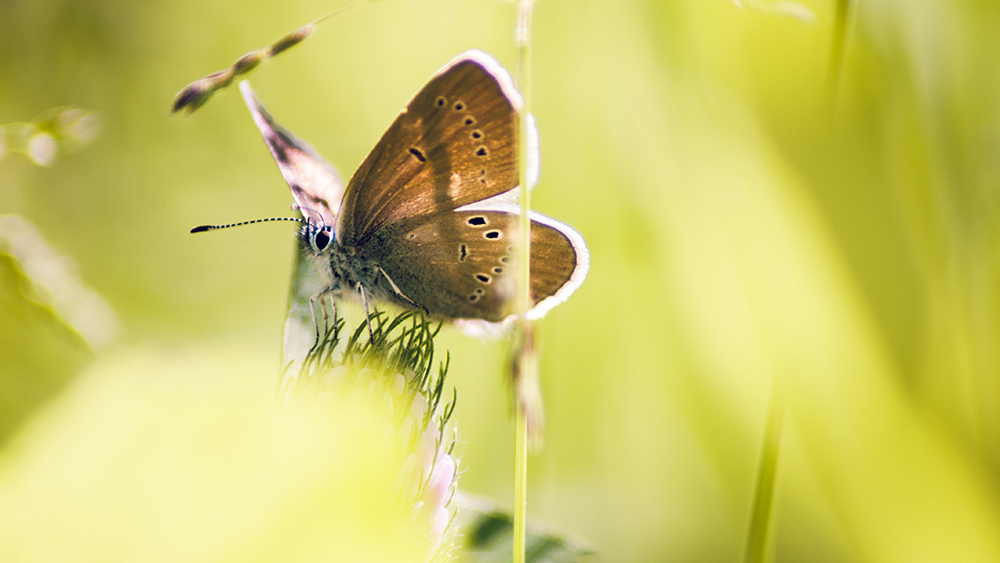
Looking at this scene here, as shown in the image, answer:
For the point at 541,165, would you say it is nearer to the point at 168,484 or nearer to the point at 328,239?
the point at 328,239

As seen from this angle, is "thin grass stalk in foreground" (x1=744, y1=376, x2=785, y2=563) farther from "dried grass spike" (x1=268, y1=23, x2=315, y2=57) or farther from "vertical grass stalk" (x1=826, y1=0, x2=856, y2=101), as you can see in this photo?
"dried grass spike" (x1=268, y1=23, x2=315, y2=57)

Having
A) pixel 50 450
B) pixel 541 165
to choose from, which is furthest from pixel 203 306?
pixel 50 450

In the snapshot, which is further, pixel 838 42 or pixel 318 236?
pixel 318 236

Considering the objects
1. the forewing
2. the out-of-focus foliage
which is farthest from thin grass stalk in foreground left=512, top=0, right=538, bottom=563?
the forewing

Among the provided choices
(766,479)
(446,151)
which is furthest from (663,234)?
(766,479)

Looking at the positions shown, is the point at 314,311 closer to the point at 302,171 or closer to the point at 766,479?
the point at 302,171

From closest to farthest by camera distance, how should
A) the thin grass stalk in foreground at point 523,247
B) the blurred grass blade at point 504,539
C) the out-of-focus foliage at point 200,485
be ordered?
the out-of-focus foliage at point 200,485, the thin grass stalk in foreground at point 523,247, the blurred grass blade at point 504,539

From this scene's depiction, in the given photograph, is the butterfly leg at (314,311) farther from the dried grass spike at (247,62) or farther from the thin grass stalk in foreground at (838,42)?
the thin grass stalk in foreground at (838,42)

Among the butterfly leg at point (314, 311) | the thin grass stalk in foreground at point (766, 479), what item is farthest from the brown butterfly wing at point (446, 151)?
the thin grass stalk in foreground at point (766, 479)
